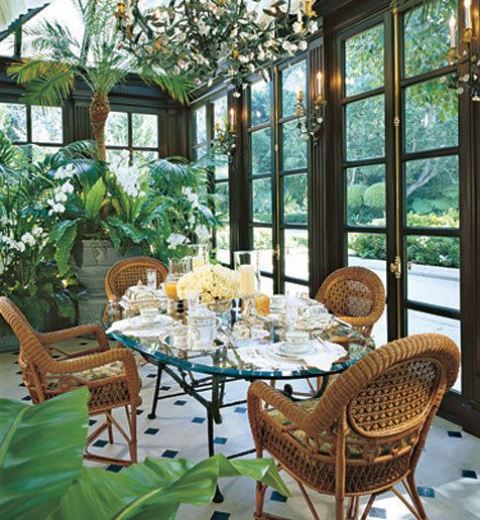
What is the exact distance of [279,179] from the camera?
15.8ft

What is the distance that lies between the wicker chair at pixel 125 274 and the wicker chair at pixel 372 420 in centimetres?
210

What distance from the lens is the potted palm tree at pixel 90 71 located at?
197 inches

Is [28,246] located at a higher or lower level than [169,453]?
higher

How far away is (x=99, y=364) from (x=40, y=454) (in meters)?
1.81

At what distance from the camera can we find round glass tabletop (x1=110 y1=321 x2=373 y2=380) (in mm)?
1866

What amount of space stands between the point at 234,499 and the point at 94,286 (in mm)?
3380

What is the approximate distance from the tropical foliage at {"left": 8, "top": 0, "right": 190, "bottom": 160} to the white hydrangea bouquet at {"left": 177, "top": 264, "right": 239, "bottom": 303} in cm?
298

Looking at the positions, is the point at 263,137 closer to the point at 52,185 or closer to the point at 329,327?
the point at 52,185

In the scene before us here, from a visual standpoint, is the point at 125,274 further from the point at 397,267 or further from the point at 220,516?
the point at 220,516

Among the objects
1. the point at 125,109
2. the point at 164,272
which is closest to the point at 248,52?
the point at 164,272

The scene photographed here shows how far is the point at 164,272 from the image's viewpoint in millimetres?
3930

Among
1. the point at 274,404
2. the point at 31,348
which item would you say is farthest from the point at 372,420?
the point at 31,348

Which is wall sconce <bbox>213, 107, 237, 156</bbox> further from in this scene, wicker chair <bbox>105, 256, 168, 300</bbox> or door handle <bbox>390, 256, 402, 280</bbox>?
door handle <bbox>390, 256, 402, 280</bbox>

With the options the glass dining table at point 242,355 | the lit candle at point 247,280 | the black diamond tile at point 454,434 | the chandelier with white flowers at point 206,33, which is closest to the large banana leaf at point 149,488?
the glass dining table at point 242,355
